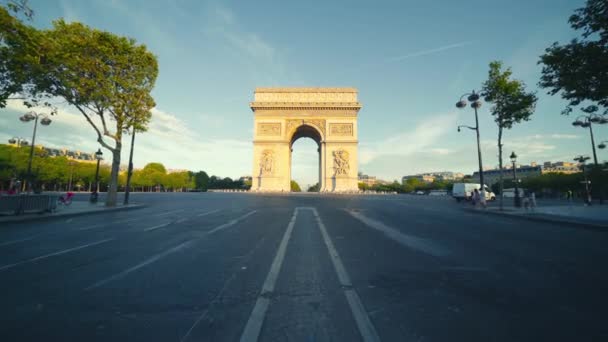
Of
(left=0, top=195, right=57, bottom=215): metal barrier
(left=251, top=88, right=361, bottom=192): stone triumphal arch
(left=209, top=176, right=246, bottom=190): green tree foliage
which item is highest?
(left=251, top=88, right=361, bottom=192): stone triumphal arch

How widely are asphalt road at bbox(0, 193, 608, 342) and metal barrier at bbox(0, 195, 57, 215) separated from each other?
259 inches

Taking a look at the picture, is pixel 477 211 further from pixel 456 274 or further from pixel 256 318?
pixel 256 318

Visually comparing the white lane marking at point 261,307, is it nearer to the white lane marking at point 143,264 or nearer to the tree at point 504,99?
the white lane marking at point 143,264

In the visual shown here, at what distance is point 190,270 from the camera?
363 centimetres

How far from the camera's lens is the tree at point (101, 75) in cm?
1266

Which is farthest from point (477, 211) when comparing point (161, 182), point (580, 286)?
point (161, 182)

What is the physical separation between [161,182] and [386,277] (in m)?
89.3

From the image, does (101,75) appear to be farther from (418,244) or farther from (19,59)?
(418,244)

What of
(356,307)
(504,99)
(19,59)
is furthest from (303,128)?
(356,307)

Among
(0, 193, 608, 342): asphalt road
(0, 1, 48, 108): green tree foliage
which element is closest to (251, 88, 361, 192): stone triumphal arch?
(0, 1, 48, 108): green tree foliage

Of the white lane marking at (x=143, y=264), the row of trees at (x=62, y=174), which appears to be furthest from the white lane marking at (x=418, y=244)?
the row of trees at (x=62, y=174)

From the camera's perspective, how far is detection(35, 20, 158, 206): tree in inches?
499

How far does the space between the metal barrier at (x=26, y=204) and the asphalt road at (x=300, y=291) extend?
6573mm

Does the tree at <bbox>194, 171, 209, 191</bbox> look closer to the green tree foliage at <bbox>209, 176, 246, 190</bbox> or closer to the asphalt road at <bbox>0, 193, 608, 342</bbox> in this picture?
the green tree foliage at <bbox>209, 176, 246, 190</bbox>
